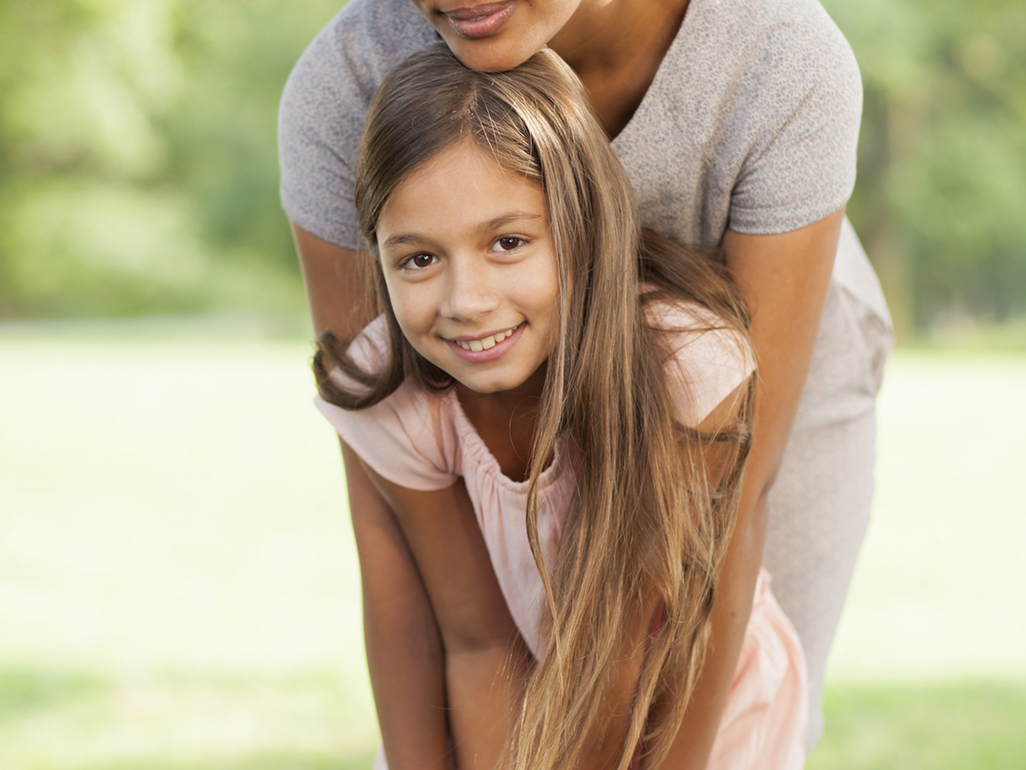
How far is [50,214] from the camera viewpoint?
1603 centimetres

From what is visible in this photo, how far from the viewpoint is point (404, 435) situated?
66.1 inches

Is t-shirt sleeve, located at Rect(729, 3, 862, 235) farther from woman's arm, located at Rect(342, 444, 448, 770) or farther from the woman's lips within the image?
woman's arm, located at Rect(342, 444, 448, 770)

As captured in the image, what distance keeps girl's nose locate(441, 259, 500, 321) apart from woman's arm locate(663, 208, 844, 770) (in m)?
0.42

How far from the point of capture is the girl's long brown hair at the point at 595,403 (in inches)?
58.3

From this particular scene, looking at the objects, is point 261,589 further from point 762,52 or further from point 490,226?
point 762,52

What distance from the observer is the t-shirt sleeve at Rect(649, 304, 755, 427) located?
1.54 m

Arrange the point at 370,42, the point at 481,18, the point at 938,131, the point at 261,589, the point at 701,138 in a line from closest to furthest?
the point at 481,18 < the point at 701,138 < the point at 370,42 < the point at 261,589 < the point at 938,131

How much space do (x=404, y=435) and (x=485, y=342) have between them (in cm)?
26

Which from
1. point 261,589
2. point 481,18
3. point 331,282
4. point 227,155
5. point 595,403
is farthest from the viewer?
point 227,155

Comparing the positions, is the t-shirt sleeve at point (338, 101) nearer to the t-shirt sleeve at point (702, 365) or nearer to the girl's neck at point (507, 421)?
the girl's neck at point (507, 421)

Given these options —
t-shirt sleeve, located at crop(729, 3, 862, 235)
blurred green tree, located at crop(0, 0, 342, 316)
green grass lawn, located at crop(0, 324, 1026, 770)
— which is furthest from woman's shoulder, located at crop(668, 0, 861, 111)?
blurred green tree, located at crop(0, 0, 342, 316)

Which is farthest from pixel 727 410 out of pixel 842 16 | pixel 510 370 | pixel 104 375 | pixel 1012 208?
pixel 1012 208

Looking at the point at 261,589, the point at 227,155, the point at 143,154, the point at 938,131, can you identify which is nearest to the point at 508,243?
the point at 261,589

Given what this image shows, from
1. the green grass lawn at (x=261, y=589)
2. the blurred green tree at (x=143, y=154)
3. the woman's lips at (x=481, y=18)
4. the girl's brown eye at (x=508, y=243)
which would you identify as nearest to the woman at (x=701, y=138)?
the woman's lips at (x=481, y=18)
